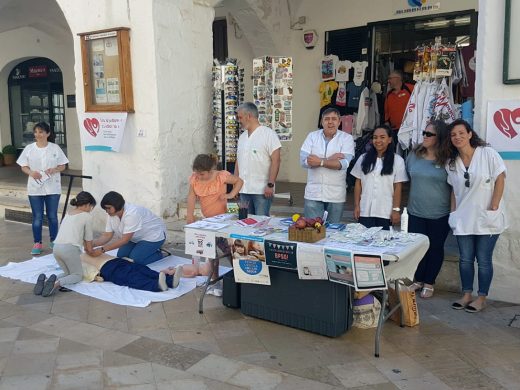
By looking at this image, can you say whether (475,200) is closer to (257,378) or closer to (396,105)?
(257,378)

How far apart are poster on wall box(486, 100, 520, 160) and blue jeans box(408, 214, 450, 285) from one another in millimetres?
757

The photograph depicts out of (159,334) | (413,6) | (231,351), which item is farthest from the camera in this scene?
(413,6)

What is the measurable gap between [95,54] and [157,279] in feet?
11.5

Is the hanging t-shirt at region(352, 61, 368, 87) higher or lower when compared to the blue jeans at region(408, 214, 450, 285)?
higher

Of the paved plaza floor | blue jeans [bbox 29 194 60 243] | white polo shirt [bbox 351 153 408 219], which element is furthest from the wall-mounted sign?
white polo shirt [bbox 351 153 408 219]

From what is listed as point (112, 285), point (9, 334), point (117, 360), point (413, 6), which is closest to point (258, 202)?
point (112, 285)

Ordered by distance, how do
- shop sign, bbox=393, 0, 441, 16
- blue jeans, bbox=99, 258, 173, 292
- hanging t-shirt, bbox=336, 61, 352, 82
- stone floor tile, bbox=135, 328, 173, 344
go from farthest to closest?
hanging t-shirt, bbox=336, 61, 352, 82, shop sign, bbox=393, 0, 441, 16, blue jeans, bbox=99, 258, 173, 292, stone floor tile, bbox=135, 328, 173, 344

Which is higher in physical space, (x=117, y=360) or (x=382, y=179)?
(x=382, y=179)

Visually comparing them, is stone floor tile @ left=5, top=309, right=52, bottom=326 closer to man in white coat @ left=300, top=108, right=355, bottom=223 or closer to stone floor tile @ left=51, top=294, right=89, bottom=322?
stone floor tile @ left=51, top=294, right=89, bottom=322

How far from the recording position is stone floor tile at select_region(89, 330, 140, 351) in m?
3.91

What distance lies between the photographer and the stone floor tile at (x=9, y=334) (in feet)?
13.3

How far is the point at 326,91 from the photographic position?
27.7 ft

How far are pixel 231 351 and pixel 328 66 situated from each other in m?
5.82

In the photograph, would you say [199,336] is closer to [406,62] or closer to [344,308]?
[344,308]
